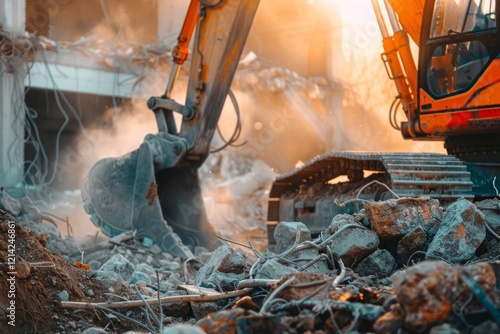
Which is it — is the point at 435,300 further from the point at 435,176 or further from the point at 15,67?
the point at 15,67

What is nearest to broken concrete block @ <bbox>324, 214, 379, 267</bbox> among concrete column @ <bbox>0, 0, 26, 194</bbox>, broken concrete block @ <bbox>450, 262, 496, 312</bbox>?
broken concrete block @ <bbox>450, 262, 496, 312</bbox>

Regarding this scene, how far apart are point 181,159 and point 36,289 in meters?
4.51

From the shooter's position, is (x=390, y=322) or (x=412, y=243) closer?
(x=390, y=322)

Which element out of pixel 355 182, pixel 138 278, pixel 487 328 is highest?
pixel 487 328

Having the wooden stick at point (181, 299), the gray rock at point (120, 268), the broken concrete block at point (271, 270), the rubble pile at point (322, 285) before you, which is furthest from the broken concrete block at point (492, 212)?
the gray rock at point (120, 268)

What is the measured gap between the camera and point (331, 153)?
8016 millimetres

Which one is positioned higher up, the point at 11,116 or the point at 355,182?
the point at 11,116

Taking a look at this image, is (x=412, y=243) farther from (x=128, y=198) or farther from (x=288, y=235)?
(x=128, y=198)

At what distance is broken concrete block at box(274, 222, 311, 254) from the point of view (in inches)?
194

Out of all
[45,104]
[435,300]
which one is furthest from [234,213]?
[435,300]

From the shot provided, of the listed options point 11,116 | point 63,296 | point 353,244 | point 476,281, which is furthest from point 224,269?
point 11,116

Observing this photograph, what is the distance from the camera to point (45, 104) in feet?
48.5

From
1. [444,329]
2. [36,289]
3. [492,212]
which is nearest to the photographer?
[444,329]

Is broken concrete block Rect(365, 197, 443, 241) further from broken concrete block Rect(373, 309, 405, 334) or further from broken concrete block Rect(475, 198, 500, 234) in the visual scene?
broken concrete block Rect(373, 309, 405, 334)
